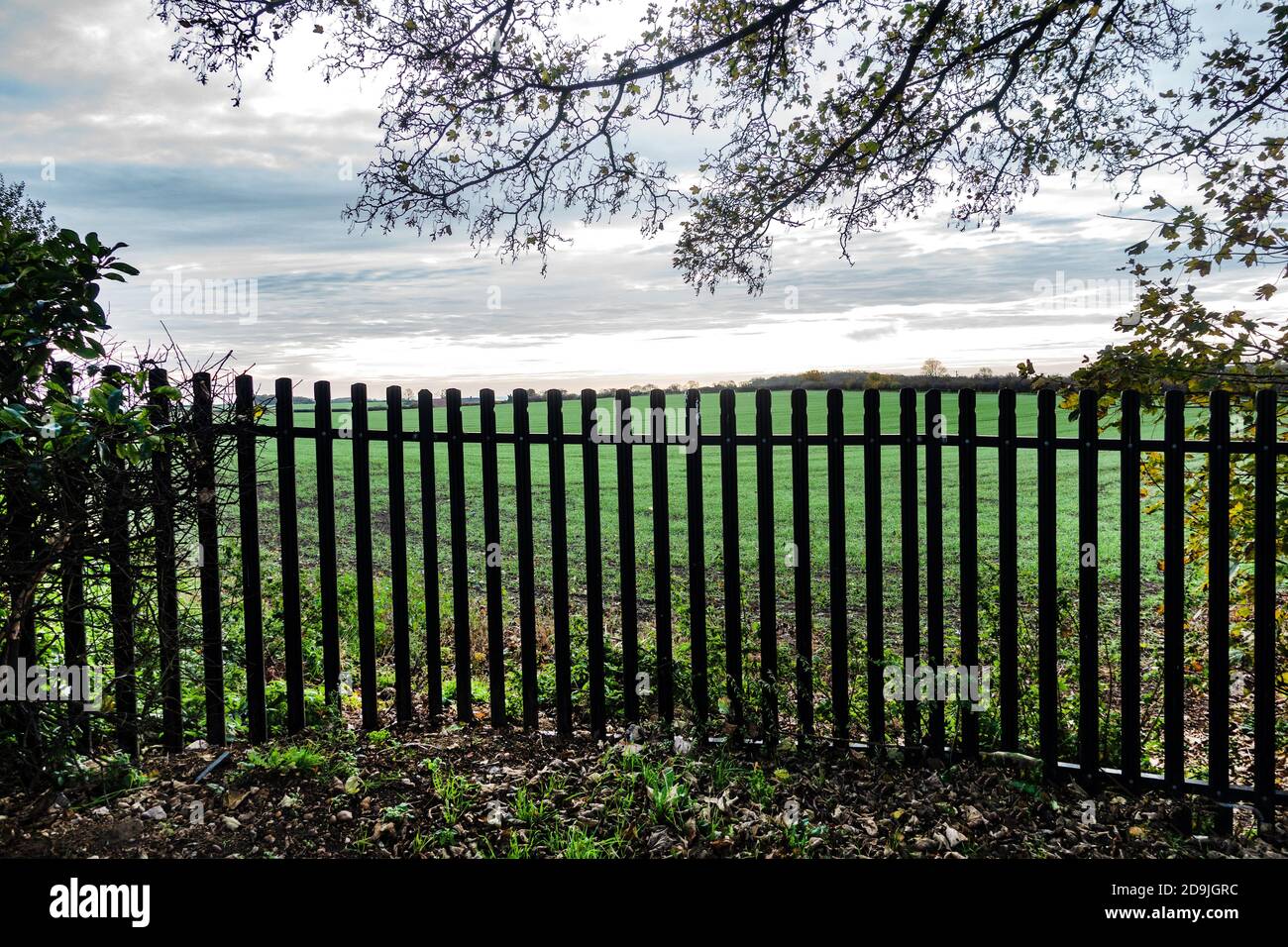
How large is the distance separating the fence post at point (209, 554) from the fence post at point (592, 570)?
1.92 metres

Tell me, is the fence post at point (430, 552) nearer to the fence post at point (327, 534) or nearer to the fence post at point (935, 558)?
the fence post at point (327, 534)

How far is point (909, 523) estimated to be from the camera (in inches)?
199

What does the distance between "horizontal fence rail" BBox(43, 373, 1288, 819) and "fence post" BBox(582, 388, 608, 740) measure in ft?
0.05

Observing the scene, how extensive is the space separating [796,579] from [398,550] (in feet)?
8.34

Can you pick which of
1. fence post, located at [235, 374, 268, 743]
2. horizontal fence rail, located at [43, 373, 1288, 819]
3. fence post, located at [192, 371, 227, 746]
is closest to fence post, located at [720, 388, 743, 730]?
horizontal fence rail, located at [43, 373, 1288, 819]

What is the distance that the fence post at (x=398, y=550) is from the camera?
5328 mm

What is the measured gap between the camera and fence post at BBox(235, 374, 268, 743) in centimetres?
517

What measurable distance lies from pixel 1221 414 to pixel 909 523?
1774mm

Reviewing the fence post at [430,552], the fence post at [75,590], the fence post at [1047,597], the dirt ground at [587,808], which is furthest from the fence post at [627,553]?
the fence post at [75,590]

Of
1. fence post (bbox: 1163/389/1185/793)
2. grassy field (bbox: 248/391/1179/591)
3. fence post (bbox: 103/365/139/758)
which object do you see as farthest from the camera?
grassy field (bbox: 248/391/1179/591)

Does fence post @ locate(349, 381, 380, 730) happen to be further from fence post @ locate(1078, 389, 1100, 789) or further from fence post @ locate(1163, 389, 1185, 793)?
fence post @ locate(1163, 389, 1185, 793)
